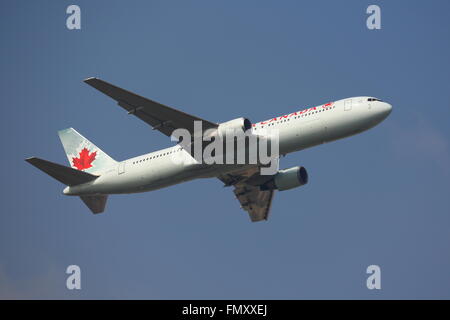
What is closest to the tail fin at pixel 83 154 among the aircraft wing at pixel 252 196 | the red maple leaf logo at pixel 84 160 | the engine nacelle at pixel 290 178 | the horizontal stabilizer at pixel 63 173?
the red maple leaf logo at pixel 84 160

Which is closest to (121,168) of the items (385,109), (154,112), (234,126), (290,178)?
(154,112)

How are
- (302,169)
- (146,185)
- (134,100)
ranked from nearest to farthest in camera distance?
1. (134,100)
2. (146,185)
3. (302,169)

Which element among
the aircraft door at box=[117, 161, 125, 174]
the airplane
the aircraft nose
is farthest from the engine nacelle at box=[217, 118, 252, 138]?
the aircraft nose

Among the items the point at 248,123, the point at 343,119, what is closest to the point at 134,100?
the point at 248,123

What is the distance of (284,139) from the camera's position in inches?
2101

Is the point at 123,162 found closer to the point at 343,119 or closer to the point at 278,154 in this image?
the point at 278,154

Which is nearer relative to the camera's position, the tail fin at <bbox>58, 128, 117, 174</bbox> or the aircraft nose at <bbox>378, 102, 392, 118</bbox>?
the aircraft nose at <bbox>378, 102, 392, 118</bbox>

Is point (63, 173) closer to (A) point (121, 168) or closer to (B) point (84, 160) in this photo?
(A) point (121, 168)

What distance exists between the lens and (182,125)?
55.0 metres

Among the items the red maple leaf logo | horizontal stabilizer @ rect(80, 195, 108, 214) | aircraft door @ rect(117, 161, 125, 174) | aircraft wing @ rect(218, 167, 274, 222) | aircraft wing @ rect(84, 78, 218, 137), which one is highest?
aircraft wing @ rect(84, 78, 218, 137)

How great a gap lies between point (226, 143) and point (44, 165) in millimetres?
12335

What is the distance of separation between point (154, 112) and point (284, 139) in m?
8.64

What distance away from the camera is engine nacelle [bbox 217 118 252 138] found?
174 ft

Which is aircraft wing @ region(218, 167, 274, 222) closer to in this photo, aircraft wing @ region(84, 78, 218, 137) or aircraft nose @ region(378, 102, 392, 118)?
aircraft wing @ region(84, 78, 218, 137)
